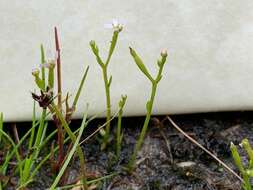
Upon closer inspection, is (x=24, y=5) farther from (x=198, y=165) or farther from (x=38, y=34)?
(x=198, y=165)

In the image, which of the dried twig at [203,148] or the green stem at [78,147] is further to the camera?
the dried twig at [203,148]

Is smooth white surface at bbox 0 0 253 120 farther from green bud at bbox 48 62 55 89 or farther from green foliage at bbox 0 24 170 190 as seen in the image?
green bud at bbox 48 62 55 89

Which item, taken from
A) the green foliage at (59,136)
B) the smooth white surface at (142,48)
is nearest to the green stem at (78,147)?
the green foliage at (59,136)

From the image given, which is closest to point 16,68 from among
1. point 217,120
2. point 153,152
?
point 153,152

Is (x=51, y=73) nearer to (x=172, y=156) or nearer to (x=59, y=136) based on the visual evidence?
(x=59, y=136)

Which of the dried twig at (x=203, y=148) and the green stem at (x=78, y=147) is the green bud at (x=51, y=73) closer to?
the green stem at (x=78, y=147)

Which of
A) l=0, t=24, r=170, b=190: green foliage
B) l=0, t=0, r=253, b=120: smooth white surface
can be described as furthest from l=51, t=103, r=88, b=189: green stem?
l=0, t=0, r=253, b=120: smooth white surface

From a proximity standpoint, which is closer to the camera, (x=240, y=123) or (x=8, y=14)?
(x=8, y=14)
